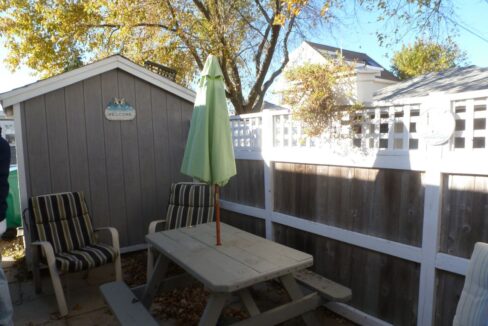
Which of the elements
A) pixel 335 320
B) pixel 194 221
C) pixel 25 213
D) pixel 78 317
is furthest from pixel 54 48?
pixel 335 320

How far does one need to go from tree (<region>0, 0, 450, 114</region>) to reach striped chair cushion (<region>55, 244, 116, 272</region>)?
5820 millimetres

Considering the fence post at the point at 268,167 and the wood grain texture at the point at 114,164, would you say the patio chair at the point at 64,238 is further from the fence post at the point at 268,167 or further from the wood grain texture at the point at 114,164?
the fence post at the point at 268,167

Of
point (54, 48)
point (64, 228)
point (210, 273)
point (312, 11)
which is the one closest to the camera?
point (210, 273)

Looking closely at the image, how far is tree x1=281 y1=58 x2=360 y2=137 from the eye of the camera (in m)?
2.71

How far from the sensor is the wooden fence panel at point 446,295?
219 cm

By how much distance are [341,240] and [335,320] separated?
0.75 metres

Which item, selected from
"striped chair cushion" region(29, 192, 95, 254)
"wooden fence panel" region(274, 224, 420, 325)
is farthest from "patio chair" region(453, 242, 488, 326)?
"striped chair cushion" region(29, 192, 95, 254)

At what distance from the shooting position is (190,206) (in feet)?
13.4

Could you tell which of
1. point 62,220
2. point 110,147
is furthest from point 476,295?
point 110,147

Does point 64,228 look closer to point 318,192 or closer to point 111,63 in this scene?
point 111,63

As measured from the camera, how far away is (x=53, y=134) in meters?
3.98

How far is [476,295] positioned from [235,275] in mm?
1251

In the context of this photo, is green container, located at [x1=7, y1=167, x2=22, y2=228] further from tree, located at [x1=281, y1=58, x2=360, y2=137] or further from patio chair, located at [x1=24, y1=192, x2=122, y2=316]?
tree, located at [x1=281, y1=58, x2=360, y2=137]

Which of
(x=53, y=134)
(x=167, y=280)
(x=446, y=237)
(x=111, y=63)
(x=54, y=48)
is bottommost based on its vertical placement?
(x=167, y=280)
